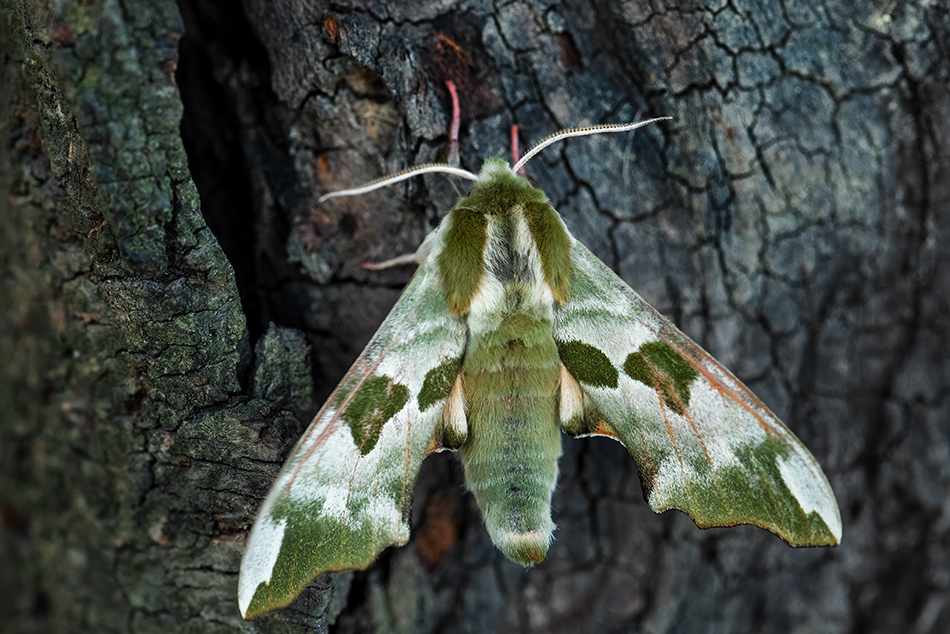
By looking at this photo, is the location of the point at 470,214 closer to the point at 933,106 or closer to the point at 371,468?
the point at 371,468

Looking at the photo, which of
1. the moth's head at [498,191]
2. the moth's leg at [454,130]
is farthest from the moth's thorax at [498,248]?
the moth's leg at [454,130]

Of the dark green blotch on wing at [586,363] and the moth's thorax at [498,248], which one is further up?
the moth's thorax at [498,248]

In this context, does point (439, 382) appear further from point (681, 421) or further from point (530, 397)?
point (681, 421)

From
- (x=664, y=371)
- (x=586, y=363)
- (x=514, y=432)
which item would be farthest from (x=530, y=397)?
(x=664, y=371)

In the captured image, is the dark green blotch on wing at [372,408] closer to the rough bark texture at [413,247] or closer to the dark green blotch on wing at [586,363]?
the rough bark texture at [413,247]

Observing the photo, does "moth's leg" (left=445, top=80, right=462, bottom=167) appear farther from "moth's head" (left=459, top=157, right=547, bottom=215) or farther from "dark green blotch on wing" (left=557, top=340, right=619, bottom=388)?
"dark green blotch on wing" (left=557, top=340, right=619, bottom=388)

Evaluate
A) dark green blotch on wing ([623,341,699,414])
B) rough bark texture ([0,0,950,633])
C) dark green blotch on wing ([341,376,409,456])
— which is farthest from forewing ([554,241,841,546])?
dark green blotch on wing ([341,376,409,456])

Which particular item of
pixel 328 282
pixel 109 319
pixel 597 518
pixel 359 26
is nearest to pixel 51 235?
pixel 109 319
